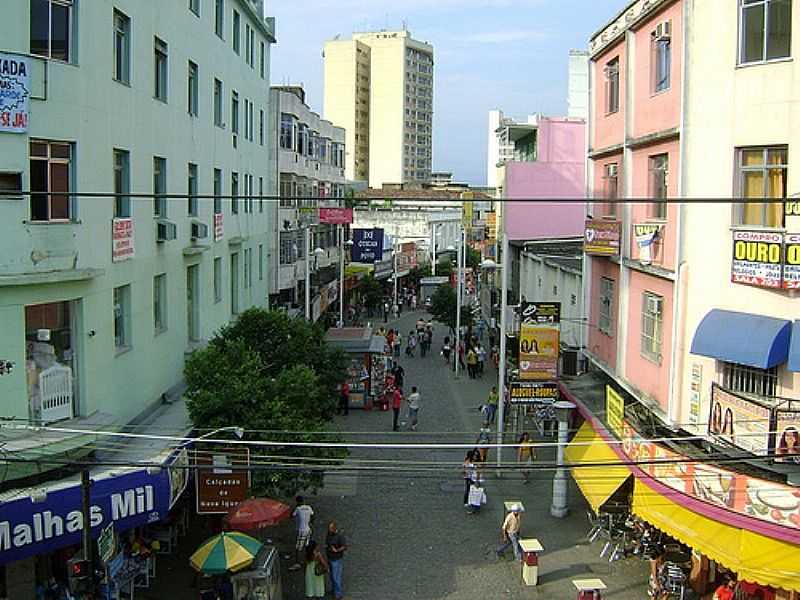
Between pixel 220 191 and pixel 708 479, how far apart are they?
59.5 feet

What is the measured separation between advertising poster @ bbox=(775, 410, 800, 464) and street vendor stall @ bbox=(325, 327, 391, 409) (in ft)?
61.3

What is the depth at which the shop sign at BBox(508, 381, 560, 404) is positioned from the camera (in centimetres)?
2197

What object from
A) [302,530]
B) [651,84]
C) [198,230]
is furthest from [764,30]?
[198,230]

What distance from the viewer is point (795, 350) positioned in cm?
1340

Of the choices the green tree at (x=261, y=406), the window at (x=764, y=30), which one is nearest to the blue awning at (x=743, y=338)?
the window at (x=764, y=30)

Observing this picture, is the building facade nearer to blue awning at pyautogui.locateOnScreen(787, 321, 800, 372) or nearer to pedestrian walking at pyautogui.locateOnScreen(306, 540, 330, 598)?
pedestrian walking at pyautogui.locateOnScreen(306, 540, 330, 598)

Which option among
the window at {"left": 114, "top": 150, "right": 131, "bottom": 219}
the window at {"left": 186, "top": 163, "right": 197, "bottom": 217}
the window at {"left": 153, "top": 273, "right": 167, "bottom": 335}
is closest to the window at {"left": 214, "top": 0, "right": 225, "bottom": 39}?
the window at {"left": 186, "top": 163, "right": 197, "bottom": 217}

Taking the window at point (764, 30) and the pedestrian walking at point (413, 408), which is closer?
the window at point (764, 30)

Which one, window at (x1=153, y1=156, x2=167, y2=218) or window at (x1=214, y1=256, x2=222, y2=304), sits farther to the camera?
window at (x1=214, y1=256, x2=222, y2=304)

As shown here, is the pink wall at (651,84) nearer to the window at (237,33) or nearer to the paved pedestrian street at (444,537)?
the paved pedestrian street at (444,537)

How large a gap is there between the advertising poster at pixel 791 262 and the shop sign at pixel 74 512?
9.85 m

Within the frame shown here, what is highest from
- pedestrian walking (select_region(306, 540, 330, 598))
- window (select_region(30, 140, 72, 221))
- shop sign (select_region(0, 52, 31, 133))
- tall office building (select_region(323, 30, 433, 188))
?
tall office building (select_region(323, 30, 433, 188))

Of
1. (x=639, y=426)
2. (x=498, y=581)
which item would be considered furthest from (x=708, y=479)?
(x=498, y=581)

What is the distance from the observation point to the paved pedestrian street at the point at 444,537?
54.2ft
